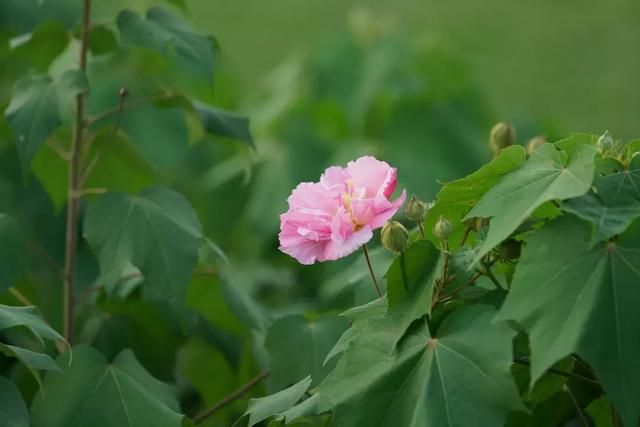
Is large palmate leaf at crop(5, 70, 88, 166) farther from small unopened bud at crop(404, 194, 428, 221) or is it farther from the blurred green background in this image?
small unopened bud at crop(404, 194, 428, 221)

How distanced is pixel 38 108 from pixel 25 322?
1.31 feet

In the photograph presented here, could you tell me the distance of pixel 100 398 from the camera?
5.01ft

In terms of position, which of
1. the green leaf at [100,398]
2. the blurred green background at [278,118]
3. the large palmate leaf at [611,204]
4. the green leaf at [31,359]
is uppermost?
the large palmate leaf at [611,204]

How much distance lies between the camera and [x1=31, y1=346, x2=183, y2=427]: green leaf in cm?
150

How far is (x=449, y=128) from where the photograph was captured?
3.56 meters

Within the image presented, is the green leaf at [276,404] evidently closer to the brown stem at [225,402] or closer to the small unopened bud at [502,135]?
the brown stem at [225,402]

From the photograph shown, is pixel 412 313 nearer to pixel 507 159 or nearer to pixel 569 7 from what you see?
pixel 507 159

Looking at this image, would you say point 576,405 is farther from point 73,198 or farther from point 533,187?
point 73,198

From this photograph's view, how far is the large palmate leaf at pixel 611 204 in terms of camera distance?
118cm

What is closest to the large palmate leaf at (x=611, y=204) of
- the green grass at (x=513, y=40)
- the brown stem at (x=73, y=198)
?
the brown stem at (x=73, y=198)

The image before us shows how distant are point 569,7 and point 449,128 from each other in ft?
9.70

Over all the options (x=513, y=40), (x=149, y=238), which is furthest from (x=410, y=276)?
(x=513, y=40)

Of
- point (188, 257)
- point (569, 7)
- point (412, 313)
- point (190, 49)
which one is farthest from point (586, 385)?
point (569, 7)

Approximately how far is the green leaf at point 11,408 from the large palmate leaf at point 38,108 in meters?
0.35
